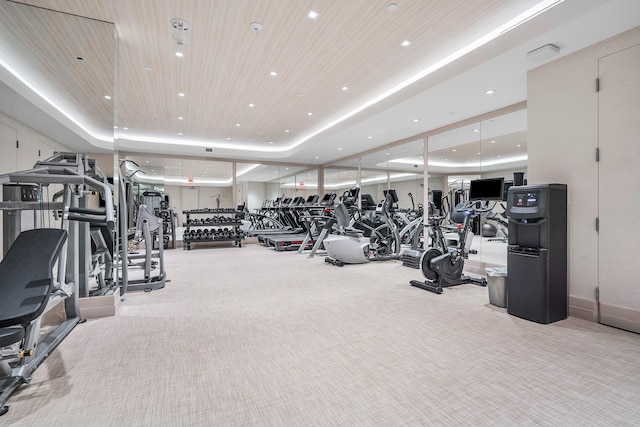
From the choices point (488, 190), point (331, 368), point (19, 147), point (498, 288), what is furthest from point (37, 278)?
point (488, 190)

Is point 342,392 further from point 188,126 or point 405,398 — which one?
point 188,126

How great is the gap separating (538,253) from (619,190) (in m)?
0.98

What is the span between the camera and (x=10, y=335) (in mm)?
1815

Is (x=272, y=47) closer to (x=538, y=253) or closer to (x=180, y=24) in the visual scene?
(x=180, y=24)

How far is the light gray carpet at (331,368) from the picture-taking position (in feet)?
5.57

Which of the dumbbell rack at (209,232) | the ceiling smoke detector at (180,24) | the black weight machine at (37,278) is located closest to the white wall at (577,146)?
the ceiling smoke detector at (180,24)

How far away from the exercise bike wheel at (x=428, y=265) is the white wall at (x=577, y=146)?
1.53 m

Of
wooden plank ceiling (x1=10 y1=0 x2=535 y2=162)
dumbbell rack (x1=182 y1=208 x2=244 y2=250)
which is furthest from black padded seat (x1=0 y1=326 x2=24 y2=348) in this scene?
dumbbell rack (x1=182 y1=208 x2=244 y2=250)

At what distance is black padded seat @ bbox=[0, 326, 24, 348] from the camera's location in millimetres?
1791

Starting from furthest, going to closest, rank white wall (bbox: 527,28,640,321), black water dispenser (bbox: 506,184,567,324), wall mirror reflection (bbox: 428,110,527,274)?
1. wall mirror reflection (bbox: 428,110,527,274)
2. white wall (bbox: 527,28,640,321)
3. black water dispenser (bbox: 506,184,567,324)

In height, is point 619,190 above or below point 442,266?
above

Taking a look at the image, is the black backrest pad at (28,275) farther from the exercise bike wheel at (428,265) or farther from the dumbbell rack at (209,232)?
the dumbbell rack at (209,232)

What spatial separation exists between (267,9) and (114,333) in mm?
3624

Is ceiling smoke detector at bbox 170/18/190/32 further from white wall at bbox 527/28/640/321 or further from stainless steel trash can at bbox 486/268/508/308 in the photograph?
stainless steel trash can at bbox 486/268/508/308
